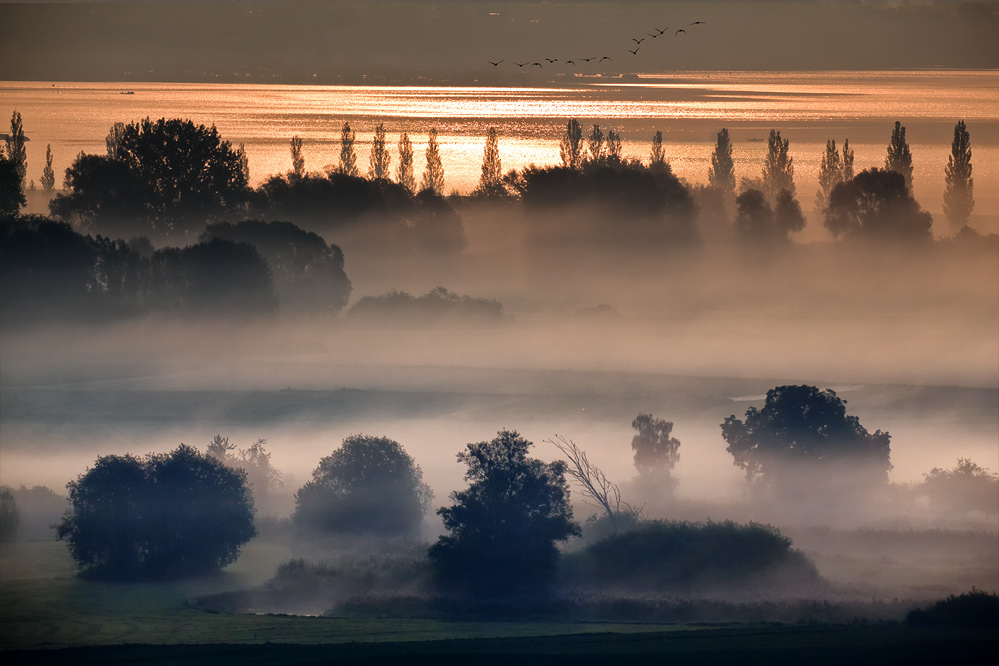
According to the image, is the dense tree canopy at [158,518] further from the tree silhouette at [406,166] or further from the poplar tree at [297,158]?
the tree silhouette at [406,166]

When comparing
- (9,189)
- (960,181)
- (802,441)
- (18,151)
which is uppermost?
(18,151)

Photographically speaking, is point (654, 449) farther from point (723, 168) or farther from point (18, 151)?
point (18, 151)

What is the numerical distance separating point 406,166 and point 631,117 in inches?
374

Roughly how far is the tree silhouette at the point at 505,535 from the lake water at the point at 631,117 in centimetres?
1390

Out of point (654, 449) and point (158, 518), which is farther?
point (654, 449)

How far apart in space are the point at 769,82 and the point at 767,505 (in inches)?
682

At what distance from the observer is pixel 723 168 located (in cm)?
4512

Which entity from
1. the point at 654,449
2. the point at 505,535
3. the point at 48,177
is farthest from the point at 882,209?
the point at 48,177

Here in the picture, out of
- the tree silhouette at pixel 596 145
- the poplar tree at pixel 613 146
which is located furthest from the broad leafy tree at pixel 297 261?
the poplar tree at pixel 613 146

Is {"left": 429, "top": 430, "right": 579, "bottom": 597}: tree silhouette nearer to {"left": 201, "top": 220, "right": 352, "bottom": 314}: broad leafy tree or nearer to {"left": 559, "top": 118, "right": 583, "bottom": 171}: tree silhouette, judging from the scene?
{"left": 201, "top": 220, "right": 352, "bottom": 314}: broad leafy tree

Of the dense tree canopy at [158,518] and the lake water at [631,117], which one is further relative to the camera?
the lake water at [631,117]

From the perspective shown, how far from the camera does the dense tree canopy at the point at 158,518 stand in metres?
35.4

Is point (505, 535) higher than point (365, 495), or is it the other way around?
point (365, 495)

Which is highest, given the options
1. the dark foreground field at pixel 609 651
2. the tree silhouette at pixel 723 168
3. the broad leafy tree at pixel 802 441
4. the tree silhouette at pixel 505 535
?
the tree silhouette at pixel 723 168
